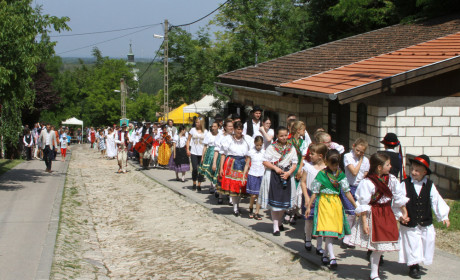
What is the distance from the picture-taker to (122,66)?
279 ft

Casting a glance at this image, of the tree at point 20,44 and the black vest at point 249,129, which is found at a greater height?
the tree at point 20,44

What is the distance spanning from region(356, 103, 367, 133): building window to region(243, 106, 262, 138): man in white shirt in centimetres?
244

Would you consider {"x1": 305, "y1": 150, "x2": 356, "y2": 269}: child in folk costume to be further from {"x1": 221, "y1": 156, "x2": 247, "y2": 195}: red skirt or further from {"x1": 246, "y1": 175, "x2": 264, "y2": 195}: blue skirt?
{"x1": 221, "y1": 156, "x2": 247, "y2": 195}: red skirt

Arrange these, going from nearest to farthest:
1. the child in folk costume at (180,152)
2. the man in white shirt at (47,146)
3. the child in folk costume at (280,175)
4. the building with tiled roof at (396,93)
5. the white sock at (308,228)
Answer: the white sock at (308,228)
the child in folk costume at (280,175)
the building with tiled roof at (396,93)
the child in folk costume at (180,152)
the man in white shirt at (47,146)

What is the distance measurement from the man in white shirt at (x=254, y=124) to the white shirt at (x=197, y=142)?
1.58 meters

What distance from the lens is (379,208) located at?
6.30 meters

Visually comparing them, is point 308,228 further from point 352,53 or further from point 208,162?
point 352,53

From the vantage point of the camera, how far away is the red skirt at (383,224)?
6191mm

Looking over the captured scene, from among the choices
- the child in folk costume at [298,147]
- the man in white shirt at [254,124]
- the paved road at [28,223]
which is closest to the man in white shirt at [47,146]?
the paved road at [28,223]

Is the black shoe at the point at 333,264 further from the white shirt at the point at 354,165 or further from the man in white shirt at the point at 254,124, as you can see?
the man in white shirt at the point at 254,124

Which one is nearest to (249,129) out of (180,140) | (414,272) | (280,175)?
(280,175)

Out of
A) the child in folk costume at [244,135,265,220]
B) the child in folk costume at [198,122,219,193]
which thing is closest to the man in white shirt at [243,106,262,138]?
the child in folk costume at [198,122,219,193]

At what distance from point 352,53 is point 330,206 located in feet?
33.2

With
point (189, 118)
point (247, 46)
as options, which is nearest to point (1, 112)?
point (247, 46)
